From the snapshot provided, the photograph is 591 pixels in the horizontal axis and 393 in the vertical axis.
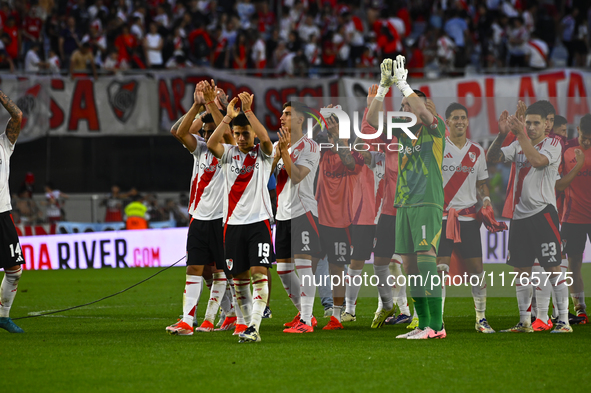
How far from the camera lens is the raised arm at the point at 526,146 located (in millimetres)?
8047

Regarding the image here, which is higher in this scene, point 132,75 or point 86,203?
point 132,75

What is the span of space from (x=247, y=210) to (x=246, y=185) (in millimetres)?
254

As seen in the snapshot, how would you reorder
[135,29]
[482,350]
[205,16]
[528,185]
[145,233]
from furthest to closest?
[205,16], [135,29], [145,233], [528,185], [482,350]

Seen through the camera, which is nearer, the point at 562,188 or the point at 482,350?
the point at 482,350

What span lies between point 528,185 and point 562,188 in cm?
89

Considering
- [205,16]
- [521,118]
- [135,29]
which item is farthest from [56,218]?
[521,118]

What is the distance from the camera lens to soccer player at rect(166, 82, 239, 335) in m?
8.09

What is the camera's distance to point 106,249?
17594 mm

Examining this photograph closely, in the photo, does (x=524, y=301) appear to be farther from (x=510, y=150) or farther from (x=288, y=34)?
(x=288, y=34)

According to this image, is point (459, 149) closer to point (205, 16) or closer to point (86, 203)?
point (86, 203)

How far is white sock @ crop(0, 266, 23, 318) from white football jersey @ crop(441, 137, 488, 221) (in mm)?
4959

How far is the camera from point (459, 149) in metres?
8.61

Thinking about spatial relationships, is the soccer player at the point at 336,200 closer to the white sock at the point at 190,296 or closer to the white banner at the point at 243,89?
the white sock at the point at 190,296

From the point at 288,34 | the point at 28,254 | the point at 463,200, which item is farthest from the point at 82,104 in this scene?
the point at 463,200
